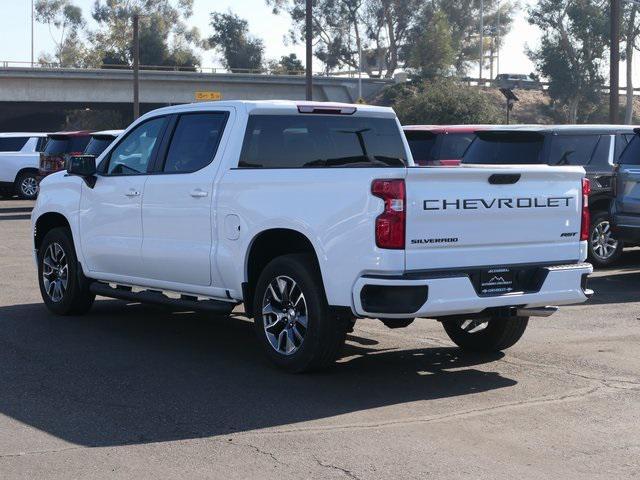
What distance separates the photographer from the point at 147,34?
118 meters

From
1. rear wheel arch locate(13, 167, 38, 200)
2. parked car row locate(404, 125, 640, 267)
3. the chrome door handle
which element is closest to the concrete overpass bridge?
rear wheel arch locate(13, 167, 38, 200)

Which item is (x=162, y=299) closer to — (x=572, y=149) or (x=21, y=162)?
(x=572, y=149)

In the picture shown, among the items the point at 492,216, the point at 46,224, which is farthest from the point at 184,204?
the point at 46,224

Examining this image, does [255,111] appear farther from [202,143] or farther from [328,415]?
[328,415]

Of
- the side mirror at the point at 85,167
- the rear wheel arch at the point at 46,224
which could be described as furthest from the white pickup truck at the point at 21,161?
the side mirror at the point at 85,167

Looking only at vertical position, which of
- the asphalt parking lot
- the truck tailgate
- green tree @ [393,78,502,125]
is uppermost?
green tree @ [393,78,502,125]

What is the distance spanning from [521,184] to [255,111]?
225 cm

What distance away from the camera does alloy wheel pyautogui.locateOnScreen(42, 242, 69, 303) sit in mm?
10562

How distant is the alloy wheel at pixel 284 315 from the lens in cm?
791

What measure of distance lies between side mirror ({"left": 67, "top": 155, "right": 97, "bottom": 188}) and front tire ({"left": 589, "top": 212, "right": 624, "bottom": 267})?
26.2 feet

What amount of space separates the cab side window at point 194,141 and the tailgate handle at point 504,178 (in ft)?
7.73

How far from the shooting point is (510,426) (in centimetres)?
666

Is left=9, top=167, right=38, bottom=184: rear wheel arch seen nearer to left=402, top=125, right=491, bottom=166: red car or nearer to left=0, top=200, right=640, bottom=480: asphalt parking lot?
left=402, top=125, right=491, bottom=166: red car

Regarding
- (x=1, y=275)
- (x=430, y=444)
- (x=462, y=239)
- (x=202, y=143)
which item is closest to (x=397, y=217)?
(x=462, y=239)
